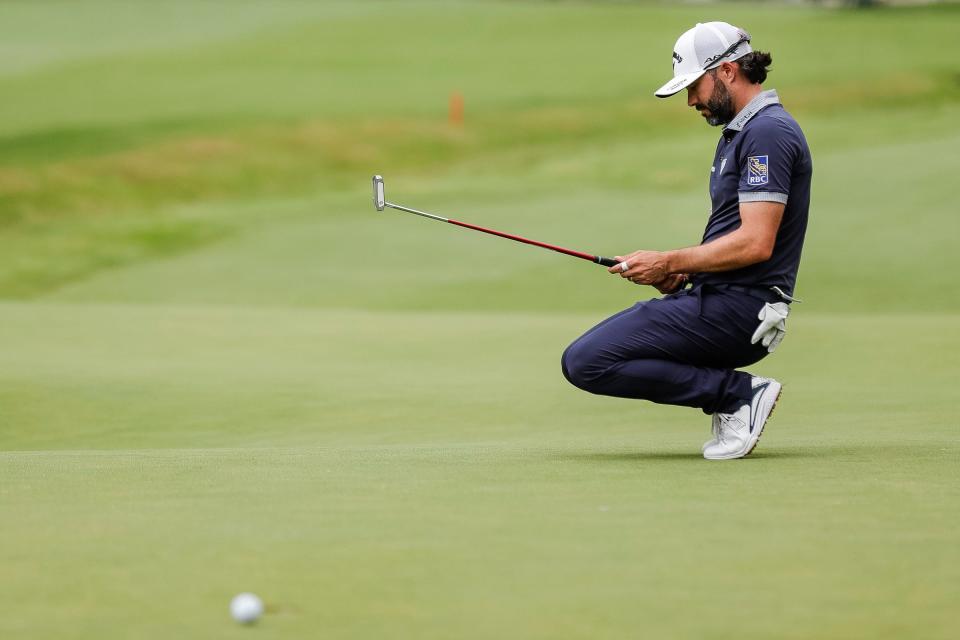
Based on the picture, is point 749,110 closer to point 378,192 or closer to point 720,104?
point 720,104

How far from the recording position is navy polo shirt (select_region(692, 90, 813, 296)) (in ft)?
17.1

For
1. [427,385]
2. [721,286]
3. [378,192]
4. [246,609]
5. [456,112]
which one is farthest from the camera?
[456,112]

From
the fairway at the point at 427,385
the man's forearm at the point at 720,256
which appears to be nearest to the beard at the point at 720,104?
the man's forearm at the point at 720,256

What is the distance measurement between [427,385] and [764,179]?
3.63 metres

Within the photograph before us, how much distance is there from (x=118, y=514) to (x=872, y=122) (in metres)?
21.9

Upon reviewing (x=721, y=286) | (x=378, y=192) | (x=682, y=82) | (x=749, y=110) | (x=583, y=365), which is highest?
(x=682, y=82)

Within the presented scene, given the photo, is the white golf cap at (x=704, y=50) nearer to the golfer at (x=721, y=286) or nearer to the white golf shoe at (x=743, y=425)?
the golfer at (x=721, y=286)

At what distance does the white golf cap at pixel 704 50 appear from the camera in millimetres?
5395

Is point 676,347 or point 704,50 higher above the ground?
point 704,50

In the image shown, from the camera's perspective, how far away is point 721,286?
5.47 metres

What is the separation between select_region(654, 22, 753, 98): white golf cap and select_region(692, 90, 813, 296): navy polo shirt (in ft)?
0.66

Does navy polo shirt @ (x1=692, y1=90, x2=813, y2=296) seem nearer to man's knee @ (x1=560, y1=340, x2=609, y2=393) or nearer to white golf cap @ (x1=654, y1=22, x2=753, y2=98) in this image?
white golf cap @ (x1=654, y1=22, x2=753, y2=98)

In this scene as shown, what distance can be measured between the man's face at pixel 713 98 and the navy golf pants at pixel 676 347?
65 cm

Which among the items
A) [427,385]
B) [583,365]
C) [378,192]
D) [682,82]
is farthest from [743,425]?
[427,385]
